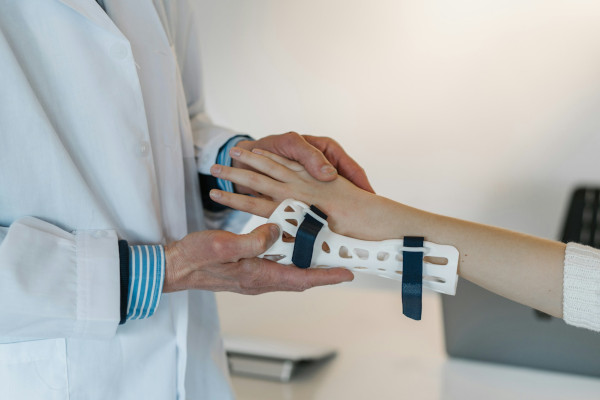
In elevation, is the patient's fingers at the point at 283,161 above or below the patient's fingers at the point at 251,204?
above

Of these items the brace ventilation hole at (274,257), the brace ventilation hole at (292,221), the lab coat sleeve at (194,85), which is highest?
the lab coat sleeve at (194,85)

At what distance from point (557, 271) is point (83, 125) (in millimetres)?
685

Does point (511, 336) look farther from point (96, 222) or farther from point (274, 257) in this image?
point (96, 222)

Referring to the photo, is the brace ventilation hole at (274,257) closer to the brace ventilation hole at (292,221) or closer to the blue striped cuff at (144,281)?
the brace ventilation hole at (292,221)

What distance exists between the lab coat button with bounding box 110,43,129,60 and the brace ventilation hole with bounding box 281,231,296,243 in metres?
0.33

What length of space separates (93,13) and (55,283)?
0.34 metres

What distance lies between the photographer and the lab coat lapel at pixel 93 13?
68 cm

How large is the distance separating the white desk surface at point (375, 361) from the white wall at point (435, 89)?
41 cm

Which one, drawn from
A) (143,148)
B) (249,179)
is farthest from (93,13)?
(249,179)

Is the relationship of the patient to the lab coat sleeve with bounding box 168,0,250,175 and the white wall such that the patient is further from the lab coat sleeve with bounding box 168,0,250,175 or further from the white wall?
the white wall

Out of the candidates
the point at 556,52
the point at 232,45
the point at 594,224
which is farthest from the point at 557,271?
the point at 232,45

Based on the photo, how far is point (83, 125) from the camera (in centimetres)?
71

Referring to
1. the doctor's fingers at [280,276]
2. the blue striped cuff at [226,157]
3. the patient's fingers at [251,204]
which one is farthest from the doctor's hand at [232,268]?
the blue striped cuff at [226,157]

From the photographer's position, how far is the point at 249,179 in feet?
2.96
